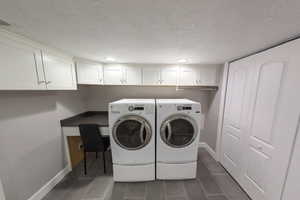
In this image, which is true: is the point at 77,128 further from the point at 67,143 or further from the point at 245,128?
the point at 245,128

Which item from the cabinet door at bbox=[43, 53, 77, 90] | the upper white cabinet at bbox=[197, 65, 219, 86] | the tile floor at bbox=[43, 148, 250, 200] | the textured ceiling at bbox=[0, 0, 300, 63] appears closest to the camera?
the textured ceiling at bbox=[0, 0, 300, 63]

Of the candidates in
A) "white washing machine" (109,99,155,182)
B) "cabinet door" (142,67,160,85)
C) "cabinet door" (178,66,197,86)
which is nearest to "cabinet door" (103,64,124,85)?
"cabinet door" (142,67,160,85)

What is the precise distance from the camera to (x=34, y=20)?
0.89 meters

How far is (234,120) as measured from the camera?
1.89m

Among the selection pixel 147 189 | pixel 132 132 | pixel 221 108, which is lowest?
pixel 147 189

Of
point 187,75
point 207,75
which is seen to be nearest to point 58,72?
point 187,75

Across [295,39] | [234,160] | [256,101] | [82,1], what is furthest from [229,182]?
[82,1]

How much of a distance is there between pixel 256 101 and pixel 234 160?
1.08 metres

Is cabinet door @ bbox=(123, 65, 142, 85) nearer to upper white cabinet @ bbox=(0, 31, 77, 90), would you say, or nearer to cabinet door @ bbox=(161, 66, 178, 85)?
cabinet door @ bbox=(161, 66, 178, 85)

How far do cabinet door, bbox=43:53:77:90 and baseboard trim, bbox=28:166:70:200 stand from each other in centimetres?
141

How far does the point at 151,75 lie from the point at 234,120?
1728 millimetres

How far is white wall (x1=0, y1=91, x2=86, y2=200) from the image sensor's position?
48.3 inches

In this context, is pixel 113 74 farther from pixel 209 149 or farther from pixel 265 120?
pixel 209 149

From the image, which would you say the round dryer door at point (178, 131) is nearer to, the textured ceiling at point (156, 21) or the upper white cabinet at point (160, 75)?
the upper white cabinet at point (160, 75)
